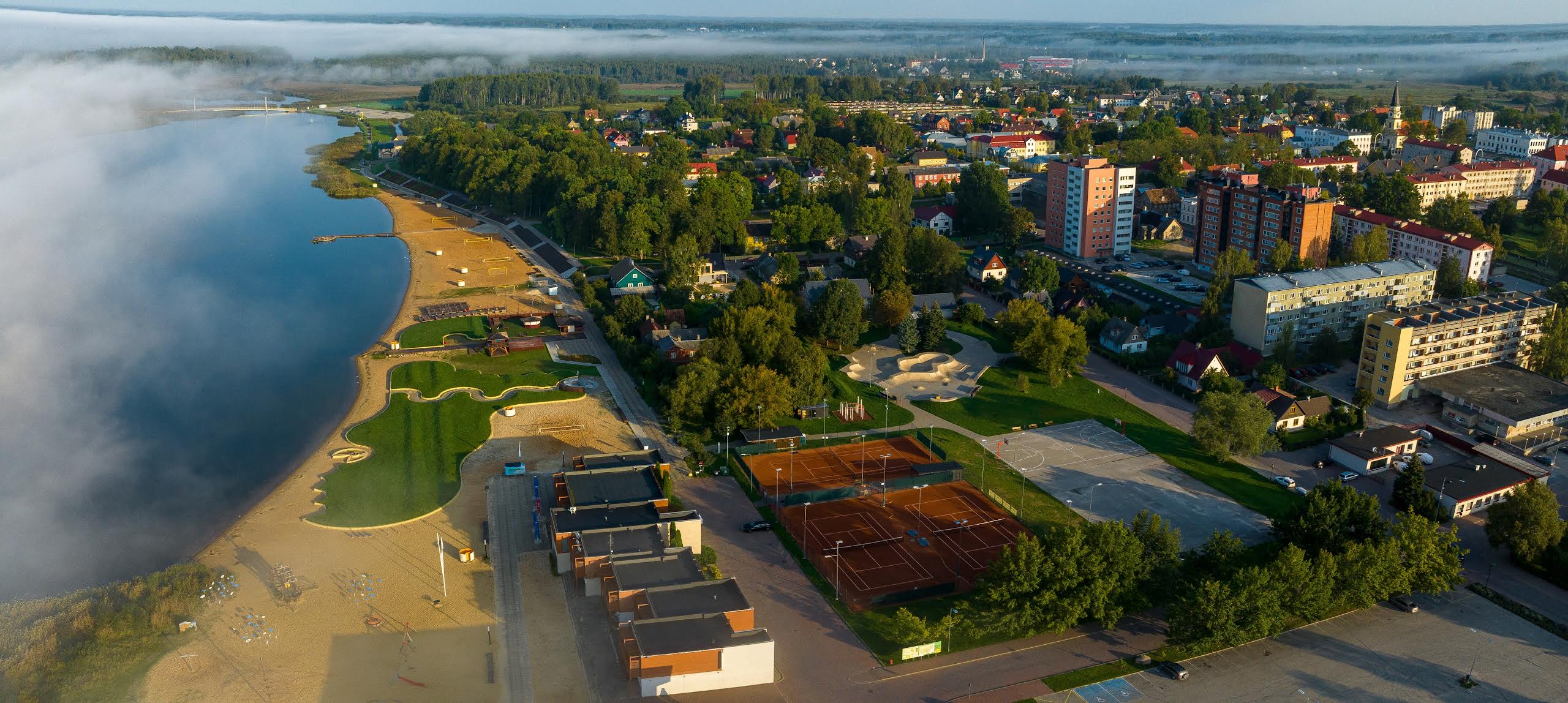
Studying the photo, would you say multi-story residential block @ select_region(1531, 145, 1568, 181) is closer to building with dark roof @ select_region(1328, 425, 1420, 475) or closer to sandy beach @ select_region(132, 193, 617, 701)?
building with dark roof @ select_region(1328, 425, 1420, 475)

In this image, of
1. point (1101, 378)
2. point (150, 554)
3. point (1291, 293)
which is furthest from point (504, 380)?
point (1291, 293)

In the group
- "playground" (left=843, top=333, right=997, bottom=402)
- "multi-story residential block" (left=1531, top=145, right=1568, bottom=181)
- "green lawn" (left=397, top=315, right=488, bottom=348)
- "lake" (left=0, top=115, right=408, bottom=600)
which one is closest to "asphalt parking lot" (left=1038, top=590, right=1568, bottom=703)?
"playground" (left=843, top=333, right=997, bottom=402)

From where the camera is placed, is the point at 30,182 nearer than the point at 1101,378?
Yes

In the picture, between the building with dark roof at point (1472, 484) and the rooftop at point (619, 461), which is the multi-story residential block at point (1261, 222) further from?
the rooftop at point (619, 461)

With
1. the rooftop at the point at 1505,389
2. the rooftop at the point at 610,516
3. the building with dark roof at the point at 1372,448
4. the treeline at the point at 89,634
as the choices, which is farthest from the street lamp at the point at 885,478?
the rooftop at the point at 1505,389

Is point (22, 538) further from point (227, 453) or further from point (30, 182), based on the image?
point (30, 182)

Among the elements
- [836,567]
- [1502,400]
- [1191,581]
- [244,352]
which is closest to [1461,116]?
[1502,400]

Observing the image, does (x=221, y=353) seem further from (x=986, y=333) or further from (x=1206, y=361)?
(x=1206, y=361)
